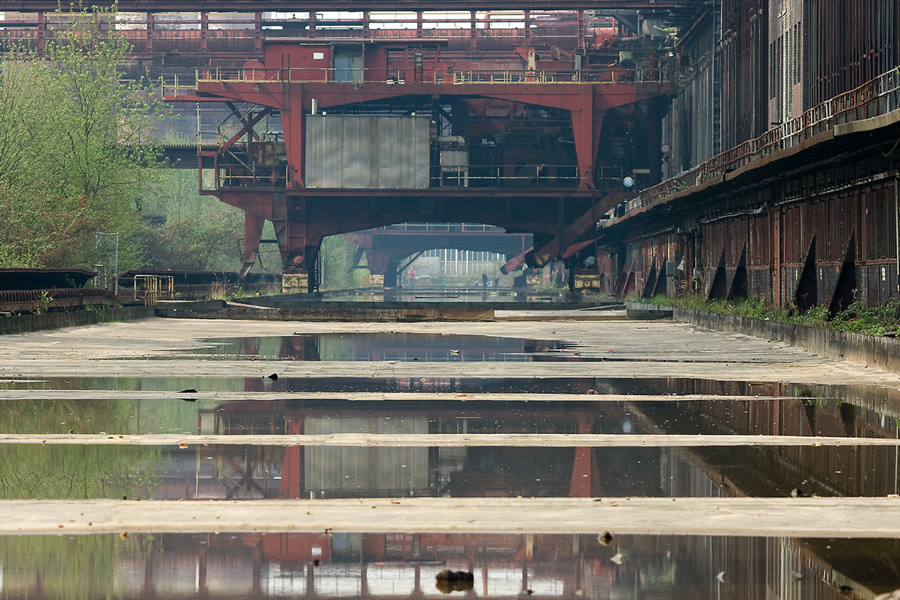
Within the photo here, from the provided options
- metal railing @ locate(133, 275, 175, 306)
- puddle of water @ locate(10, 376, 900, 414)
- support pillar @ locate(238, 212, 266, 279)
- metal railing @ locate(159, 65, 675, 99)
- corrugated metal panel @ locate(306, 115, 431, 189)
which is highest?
metal railing @ locate(159, 65, 675, 99)

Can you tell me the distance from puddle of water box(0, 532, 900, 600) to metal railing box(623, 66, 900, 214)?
18.1 meters

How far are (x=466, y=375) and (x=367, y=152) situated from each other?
5122cm

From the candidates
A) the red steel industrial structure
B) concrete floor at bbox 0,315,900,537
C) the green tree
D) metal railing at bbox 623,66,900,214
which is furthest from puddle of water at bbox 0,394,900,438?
the red steel industrial structure

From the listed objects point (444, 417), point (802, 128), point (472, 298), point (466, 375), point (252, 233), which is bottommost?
point (444, 417)

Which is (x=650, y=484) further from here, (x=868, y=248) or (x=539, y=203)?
(x=539, y=203)

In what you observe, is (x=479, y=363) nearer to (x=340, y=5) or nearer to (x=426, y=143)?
(x=426, y=143)

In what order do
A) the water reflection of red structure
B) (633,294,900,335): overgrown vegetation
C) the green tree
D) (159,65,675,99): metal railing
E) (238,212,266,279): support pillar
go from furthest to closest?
(238,212,266,279): support pillar < (159,65,675,99): metal railing < the green tree < (633,294,900,335): overgrown vegetation < the water reflection of red structure

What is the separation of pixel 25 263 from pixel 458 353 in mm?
19351

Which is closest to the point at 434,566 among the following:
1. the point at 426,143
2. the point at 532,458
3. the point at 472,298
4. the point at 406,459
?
the point at 406,459

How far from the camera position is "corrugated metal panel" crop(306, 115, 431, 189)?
68.9 metres

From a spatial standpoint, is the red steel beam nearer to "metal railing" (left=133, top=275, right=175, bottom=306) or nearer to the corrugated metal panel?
the corrugated metal panel

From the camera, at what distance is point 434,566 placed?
6.52m

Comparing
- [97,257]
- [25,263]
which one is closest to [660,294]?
[97,257]

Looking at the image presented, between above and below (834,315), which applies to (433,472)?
below
